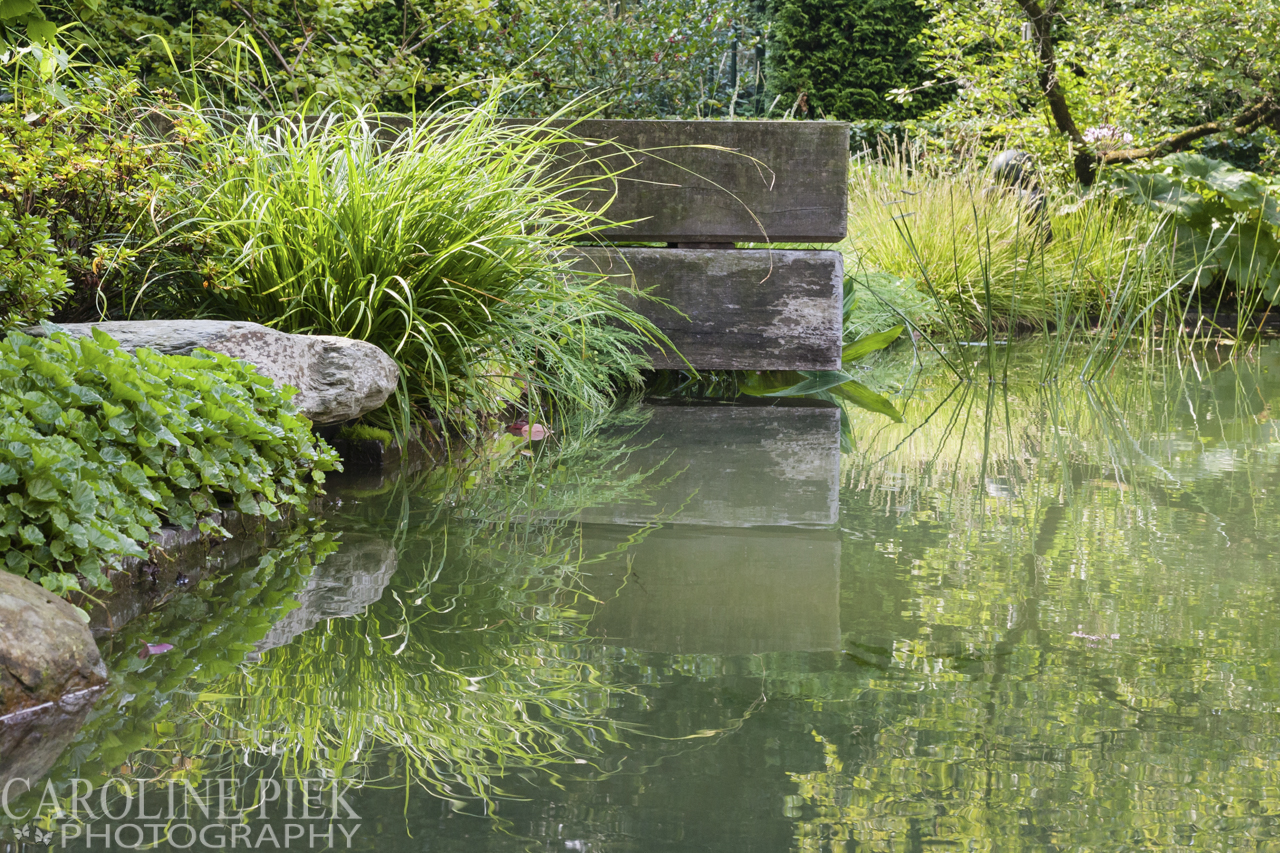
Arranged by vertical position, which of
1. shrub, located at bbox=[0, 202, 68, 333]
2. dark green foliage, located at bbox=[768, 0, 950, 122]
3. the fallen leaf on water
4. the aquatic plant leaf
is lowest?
the aquatic plant leaf

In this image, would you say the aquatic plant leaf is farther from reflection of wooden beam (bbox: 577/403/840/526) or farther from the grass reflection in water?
the grass reflection in water

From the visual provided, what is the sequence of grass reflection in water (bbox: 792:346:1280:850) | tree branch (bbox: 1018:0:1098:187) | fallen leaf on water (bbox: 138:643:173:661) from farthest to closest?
tree branch (bbox: 1018:0:1098:187)
fallen leaf on water (bbox: 138:643:173:661)
grass reflection in water (bbox: 792:346:1280:850)

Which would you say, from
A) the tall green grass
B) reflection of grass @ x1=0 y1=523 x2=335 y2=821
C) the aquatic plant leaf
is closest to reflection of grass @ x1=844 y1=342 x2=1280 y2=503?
the aquatic plant leaf

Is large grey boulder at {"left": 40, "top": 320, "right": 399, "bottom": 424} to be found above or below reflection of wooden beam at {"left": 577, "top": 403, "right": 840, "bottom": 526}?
above

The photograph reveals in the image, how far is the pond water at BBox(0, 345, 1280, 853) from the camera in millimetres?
944

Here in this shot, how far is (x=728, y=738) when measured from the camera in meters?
1.09

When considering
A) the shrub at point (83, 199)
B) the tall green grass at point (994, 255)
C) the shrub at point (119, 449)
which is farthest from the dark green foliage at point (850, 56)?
the shrub at point (119, 449)

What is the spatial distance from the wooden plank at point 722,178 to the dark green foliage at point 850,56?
7.10 meters

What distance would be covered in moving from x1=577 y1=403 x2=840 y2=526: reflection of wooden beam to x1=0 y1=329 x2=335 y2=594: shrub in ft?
2.03

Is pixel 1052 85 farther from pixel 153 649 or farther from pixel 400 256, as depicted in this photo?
pixel 153 649

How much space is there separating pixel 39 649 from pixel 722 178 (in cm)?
303

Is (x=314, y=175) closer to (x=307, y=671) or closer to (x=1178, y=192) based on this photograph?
(x=307, y=671)

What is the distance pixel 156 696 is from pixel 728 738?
0.65m

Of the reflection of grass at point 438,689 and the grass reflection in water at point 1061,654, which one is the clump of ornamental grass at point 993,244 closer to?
the grass reflection in water at point 1061,654
